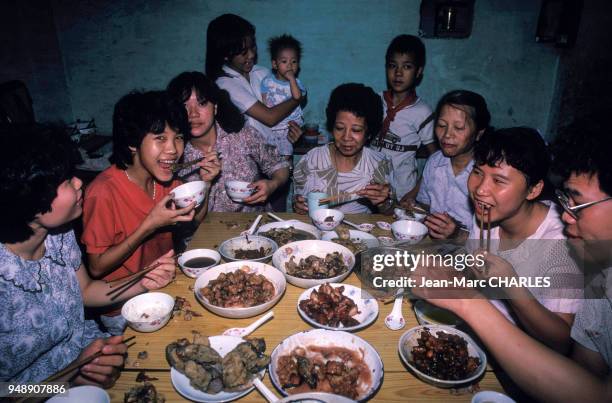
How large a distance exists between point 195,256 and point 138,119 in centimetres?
114

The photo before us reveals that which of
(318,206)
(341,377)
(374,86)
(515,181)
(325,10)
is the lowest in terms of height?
(341,377)

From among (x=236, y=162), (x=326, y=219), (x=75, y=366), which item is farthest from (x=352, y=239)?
(x=75, y=366)

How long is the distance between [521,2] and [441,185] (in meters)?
3.89

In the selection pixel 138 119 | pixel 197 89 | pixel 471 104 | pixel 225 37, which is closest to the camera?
pixel 138 119

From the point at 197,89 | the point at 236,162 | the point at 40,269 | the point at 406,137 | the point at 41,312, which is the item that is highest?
the point at 197,89

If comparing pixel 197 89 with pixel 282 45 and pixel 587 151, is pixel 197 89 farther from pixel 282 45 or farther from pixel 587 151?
pixel 587 151

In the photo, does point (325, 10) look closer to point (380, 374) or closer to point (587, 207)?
point (587, 207)

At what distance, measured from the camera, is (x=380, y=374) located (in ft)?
5.72

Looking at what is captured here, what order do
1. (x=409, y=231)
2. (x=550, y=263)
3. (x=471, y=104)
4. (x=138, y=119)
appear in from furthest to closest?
(x=471, y=104)
(x=409, y=231)
(x=138, y=119)
(x=550, y=263)

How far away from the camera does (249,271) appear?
2508 millimetres

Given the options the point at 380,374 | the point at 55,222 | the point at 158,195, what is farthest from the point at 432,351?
the point at 158,195

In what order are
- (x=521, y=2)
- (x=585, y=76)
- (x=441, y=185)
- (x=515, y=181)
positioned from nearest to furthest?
1. (x=515, y=181)
2. (x=441, y=185)
3. (x=585, y=76)
4. (x=521, y=2)

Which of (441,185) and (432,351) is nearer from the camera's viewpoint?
(432,351)

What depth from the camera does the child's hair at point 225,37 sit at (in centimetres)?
419
